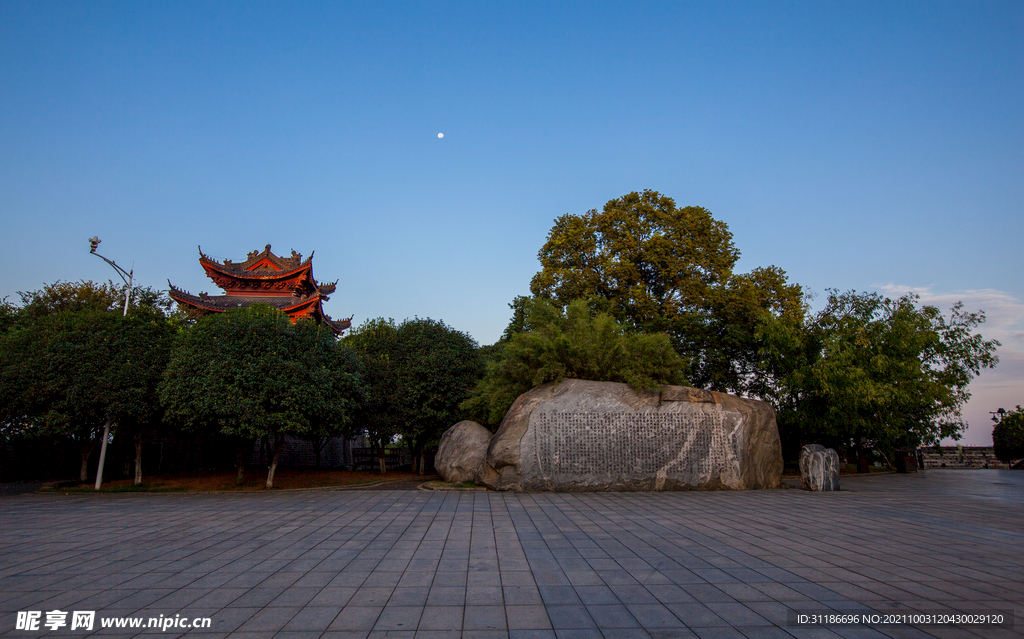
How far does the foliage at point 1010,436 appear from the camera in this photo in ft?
80.5

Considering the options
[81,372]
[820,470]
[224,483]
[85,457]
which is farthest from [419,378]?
[820,470]

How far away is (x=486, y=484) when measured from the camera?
13328mm

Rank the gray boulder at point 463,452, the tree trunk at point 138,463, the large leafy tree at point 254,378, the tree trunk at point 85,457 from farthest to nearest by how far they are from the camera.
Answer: the tree trunk at point 85,457 → the tree trunk at point 138,463 → the gray boulder at point 463,452 → the large leafy tree at point 254,378

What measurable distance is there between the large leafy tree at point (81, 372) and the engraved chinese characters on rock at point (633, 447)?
38.6ft

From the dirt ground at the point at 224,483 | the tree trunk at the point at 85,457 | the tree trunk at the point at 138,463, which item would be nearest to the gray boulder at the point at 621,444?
the dirt ground at the point at 224,483

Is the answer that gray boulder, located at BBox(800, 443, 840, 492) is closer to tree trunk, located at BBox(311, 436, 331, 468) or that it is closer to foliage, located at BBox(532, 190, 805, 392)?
foliage, located at BBox(532, 190, 805, 392)

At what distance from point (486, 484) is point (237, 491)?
7474 millimetres

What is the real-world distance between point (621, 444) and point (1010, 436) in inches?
962

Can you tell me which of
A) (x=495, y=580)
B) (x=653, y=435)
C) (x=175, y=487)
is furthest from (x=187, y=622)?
(x=175, y=487)

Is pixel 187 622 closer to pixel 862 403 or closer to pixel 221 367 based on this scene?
pixel 221 367

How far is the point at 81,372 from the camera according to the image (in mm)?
14352

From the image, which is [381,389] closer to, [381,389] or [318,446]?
[381,389]

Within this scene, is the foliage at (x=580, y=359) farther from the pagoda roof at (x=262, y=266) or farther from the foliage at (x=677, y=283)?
the pagoda roof at (x=262, y=266)

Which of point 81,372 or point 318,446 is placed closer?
point 81,372
